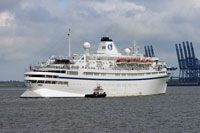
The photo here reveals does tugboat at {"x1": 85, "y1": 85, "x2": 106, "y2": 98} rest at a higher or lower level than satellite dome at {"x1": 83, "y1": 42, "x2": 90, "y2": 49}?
lower

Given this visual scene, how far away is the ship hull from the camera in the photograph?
244 ft

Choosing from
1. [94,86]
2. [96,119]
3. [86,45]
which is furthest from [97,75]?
[96,119]

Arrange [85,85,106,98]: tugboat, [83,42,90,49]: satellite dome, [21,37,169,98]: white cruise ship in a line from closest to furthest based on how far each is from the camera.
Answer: [21,37,169,98]: white cruise ship
[85,85,106,98]: tugboat
[83,42,90,49]: satellite dome

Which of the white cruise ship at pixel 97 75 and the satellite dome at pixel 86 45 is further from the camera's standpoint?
the satellite dome at pixel 86 45

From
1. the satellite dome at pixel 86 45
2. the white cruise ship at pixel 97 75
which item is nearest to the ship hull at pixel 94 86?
the white cruise ship at pixel 97 75

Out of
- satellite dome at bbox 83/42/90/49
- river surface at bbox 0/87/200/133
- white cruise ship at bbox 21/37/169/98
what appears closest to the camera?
river surface at bbox 0/87/200/133

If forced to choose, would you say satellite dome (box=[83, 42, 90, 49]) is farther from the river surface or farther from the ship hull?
the river surface

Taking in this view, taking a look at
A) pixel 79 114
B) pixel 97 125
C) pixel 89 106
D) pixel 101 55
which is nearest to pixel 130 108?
pixel 89 106

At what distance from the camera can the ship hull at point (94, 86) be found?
74438mm

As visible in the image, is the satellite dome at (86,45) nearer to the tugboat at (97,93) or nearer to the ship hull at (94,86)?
the ship hull at (94,86)

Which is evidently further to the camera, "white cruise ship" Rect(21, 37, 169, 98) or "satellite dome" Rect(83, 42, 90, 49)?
"satellite dome" Rect(83, 42, 90, 49)

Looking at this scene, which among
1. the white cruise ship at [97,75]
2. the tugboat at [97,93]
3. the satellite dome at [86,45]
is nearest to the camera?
the white cruise ship at [97,75]

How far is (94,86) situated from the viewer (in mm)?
78062

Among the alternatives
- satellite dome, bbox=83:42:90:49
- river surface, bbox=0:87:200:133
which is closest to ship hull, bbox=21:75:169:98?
satellite dome, bbox=83:42:90:49
